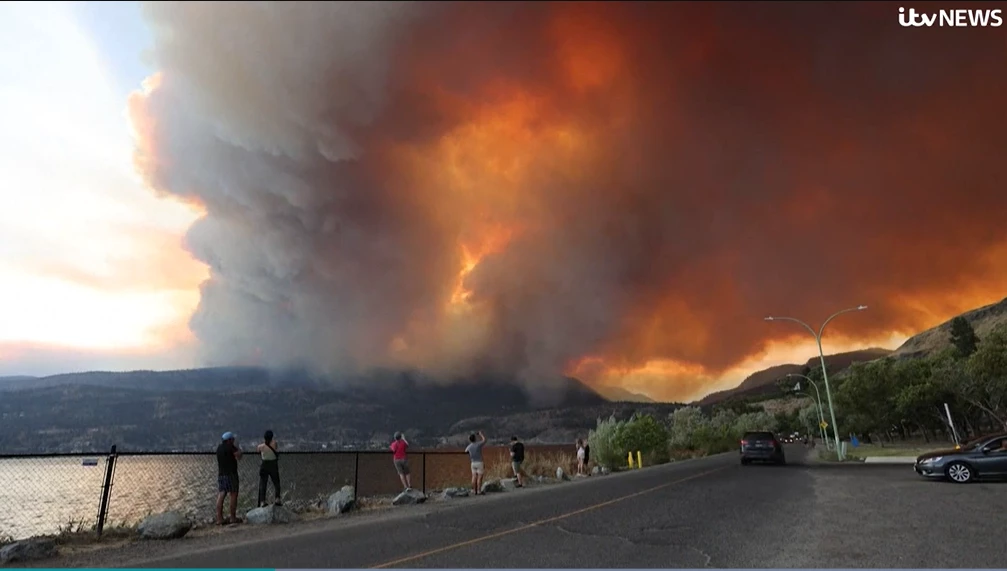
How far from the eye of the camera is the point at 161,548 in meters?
9.80

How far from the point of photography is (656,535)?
376 inches

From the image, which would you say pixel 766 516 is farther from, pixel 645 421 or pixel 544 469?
pixel 645 421

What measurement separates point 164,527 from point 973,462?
21857 mm

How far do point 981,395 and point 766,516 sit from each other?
184ft

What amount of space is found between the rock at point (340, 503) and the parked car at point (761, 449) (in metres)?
22.6

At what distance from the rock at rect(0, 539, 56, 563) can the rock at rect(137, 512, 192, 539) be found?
153cm

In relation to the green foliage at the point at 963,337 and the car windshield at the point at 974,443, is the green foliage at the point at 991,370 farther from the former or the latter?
the green foliage at the point at 963,337

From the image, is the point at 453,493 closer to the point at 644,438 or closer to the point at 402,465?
the point at 402,465

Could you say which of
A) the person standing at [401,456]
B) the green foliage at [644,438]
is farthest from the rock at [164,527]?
the green foliage at [644,438]

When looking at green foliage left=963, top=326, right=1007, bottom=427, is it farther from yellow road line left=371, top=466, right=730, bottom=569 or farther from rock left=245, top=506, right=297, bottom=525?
rock left=245, top=506, right=297, bottom=525

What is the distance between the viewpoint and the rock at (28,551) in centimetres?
882

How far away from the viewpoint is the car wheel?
17516 millimetres

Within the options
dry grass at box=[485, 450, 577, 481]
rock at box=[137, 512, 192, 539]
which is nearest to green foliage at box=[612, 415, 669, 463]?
dry grass at box=[485, 450, 577, 481]

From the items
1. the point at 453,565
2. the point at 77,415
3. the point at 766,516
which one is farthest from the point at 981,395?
the point at 77,415
